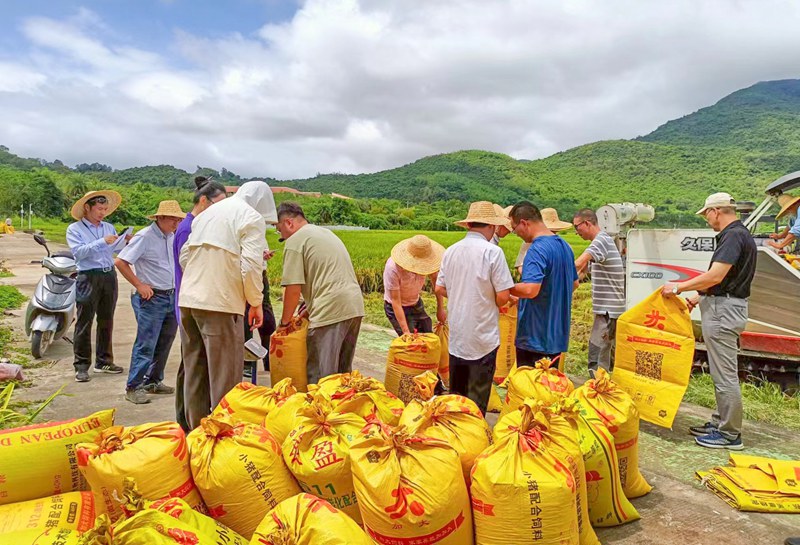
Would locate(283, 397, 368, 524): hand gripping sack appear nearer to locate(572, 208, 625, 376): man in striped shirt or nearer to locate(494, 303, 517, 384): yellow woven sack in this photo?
locate(494, 303, 517, 384): yellow woven sack

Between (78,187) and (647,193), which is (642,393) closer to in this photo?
(647,193)

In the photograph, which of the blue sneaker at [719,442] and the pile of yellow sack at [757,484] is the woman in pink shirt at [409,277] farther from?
the pile of yellow sack at [757,484]

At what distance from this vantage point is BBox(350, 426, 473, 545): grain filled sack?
1.83 m

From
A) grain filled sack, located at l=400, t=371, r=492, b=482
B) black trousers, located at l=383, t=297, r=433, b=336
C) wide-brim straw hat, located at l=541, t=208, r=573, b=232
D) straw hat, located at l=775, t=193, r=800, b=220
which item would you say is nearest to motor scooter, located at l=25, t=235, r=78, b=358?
black trousers, located at l=383, t=297, r=433, b=336

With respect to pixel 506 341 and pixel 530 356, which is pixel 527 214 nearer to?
pixel 530 356

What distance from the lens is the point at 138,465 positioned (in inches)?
76.7

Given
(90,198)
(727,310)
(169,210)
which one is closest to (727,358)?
(727,310)

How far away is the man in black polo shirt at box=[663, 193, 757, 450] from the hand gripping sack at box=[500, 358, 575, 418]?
1148 millimetres

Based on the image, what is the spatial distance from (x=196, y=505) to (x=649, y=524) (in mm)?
2088

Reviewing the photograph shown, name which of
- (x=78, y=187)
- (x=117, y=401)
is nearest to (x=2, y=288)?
(x=117, y=401)

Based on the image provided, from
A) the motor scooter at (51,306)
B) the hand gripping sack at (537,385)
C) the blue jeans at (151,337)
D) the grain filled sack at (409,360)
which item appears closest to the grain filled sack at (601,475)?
the hand gripping sack at (537,385)

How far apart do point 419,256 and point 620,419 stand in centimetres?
231

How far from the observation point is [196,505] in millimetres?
2119

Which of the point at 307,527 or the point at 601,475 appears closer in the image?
the point at 307,527
